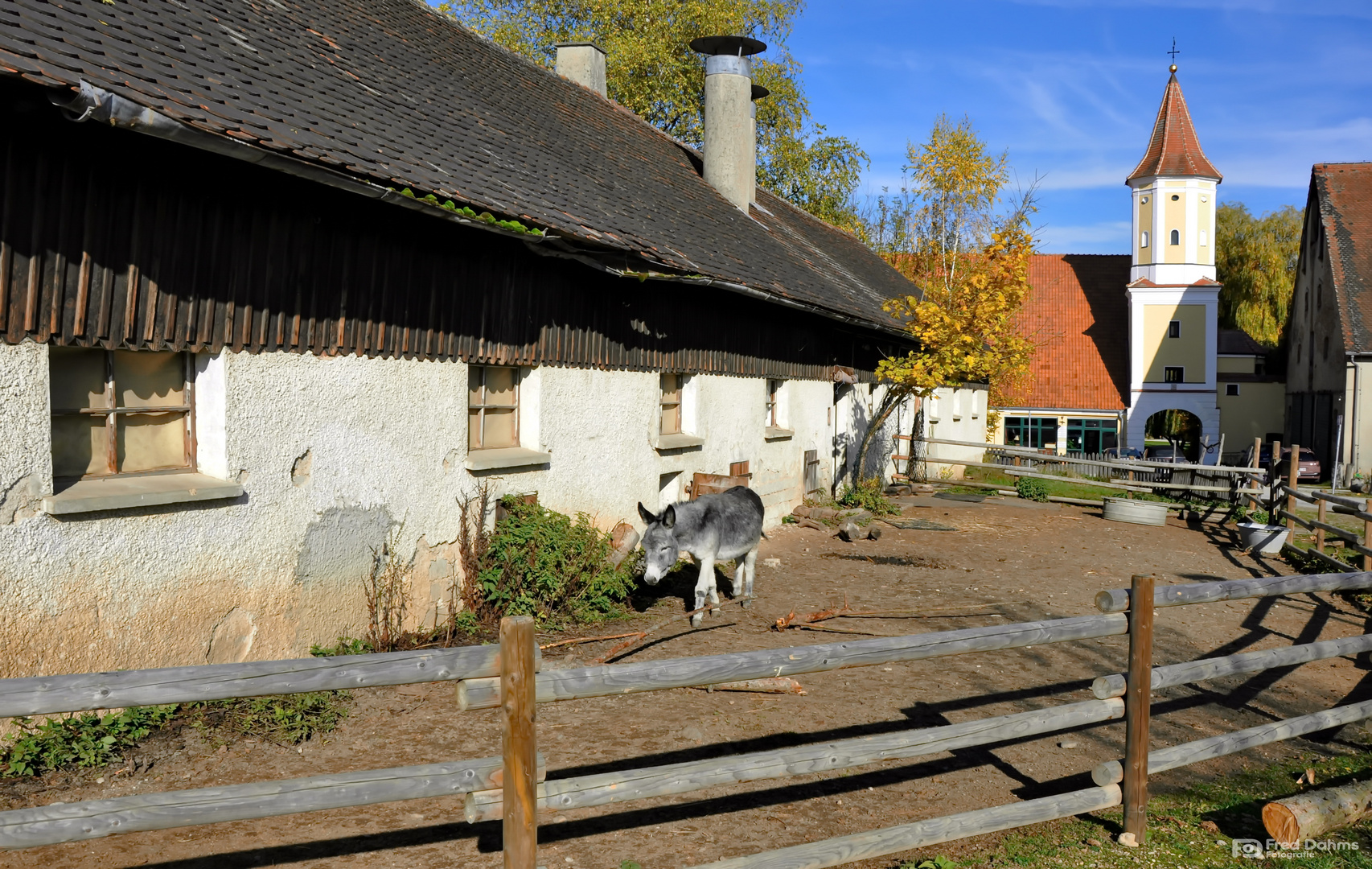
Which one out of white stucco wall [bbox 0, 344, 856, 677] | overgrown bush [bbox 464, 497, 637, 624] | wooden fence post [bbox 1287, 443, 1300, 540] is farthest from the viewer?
wooden fence post [bbox 1287, 443, 1300, 540]

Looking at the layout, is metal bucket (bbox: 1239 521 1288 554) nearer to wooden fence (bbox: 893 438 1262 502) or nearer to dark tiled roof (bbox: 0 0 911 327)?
wooden fence (bbox: 893 438 1262 502)

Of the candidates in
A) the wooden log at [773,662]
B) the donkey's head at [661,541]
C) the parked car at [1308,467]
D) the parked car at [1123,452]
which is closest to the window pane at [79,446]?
the wooden log at [773,662]

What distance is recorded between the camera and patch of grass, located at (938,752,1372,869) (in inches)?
171

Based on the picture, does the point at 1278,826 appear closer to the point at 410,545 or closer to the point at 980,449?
the point at 410,545

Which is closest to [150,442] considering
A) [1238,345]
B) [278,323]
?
[278,323]

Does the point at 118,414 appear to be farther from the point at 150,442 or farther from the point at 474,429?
the point at 474,429

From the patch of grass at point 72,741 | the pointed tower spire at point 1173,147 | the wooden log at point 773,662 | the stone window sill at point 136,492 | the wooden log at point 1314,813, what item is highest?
the pointed tower spire at point 1173,147

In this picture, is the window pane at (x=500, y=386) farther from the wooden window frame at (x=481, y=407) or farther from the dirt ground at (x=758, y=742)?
the dirt ground at (x=758, y=742)

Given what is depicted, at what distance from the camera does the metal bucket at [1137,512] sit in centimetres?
1838

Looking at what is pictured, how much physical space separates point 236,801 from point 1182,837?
4.32 meters

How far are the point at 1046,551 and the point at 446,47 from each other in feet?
38.0

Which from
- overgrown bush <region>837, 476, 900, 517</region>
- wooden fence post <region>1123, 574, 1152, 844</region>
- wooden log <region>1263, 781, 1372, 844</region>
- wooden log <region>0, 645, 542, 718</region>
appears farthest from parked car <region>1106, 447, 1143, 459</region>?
wooden log <region>0, 645, 542, 718</region>

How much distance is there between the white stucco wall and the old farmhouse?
19 mm

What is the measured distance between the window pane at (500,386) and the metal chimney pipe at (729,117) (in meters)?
10.4
